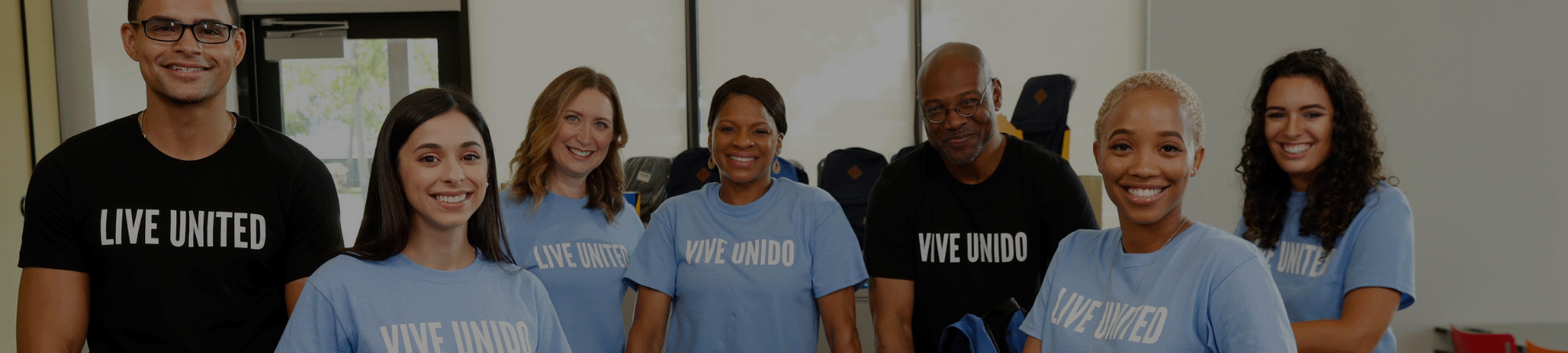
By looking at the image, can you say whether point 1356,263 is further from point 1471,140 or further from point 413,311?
point 1471,140

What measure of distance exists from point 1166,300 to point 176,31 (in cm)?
168

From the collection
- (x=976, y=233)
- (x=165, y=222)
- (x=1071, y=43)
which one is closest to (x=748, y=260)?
(x=976, y=233)

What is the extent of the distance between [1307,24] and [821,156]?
2.88 metres

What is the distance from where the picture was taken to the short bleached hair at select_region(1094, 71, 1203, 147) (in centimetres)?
123

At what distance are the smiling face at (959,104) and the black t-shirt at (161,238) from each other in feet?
4.23

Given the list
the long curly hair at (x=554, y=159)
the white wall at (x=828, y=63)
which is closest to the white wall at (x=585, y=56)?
the white wall at (x=828, y=63)

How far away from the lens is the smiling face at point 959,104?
1802 mm

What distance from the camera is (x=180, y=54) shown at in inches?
56.6

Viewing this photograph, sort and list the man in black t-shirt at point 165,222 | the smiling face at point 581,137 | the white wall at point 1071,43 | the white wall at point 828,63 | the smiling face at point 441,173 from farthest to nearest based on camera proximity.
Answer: the white wall at point 828,63
the white wall at point 1071,43
the smiling face at point 581,137
the man in black t-shirt at point 165,222
the smiling face at point 441,173

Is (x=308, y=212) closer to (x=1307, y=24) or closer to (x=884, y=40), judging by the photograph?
(x=884, y=40)

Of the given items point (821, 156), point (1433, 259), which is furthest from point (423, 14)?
point (1433, 259)

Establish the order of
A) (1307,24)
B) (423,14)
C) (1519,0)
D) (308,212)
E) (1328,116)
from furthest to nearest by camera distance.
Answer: (423,14) < (1307,24) < (1519,0) < (1328,116) < (308,212)

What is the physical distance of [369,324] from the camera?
126 cm

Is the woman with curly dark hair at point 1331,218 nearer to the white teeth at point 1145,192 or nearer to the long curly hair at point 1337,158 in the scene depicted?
the long curly hair at point 1337,158
